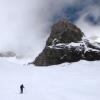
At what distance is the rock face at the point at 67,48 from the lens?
9231 cm

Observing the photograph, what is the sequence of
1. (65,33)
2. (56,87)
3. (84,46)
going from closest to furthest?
1. (56,87)
2. (84,46)
3. (65,33)

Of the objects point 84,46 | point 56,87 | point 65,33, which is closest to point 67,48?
point 84,46

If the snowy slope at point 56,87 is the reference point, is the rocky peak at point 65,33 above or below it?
above

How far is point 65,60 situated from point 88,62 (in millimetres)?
9615

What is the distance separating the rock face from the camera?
9231 centimetres

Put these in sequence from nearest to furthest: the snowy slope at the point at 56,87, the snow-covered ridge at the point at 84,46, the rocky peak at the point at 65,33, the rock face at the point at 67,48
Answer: the snowy slope at the point at 56,87 < the rock face at the point at 67,48 < the snow-covered ridge at the point at 84,46 < the rocky peak at the point at 65,33

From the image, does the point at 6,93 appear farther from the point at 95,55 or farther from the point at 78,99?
the point at 95,55

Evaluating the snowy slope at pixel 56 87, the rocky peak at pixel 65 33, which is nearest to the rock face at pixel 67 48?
the rocky peak at pixel 65 33

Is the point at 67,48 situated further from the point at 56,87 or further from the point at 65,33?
the point at 56,87

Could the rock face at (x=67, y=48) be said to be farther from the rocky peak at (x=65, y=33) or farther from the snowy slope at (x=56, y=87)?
the snowy slope at (x=56, y=87)

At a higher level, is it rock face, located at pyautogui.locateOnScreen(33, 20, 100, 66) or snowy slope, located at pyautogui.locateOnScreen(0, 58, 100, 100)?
rock face, located at pyautogui.locateOnScreen(33, 20, 100, 66)

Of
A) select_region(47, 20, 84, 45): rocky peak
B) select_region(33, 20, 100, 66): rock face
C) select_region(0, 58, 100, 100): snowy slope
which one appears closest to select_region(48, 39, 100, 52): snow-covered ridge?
select_region(33, 20, 100, 66): rock face

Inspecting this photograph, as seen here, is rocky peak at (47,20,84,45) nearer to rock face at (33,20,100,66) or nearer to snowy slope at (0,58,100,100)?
rock face at (33,20,100,66)

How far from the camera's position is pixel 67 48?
95.1 meters
